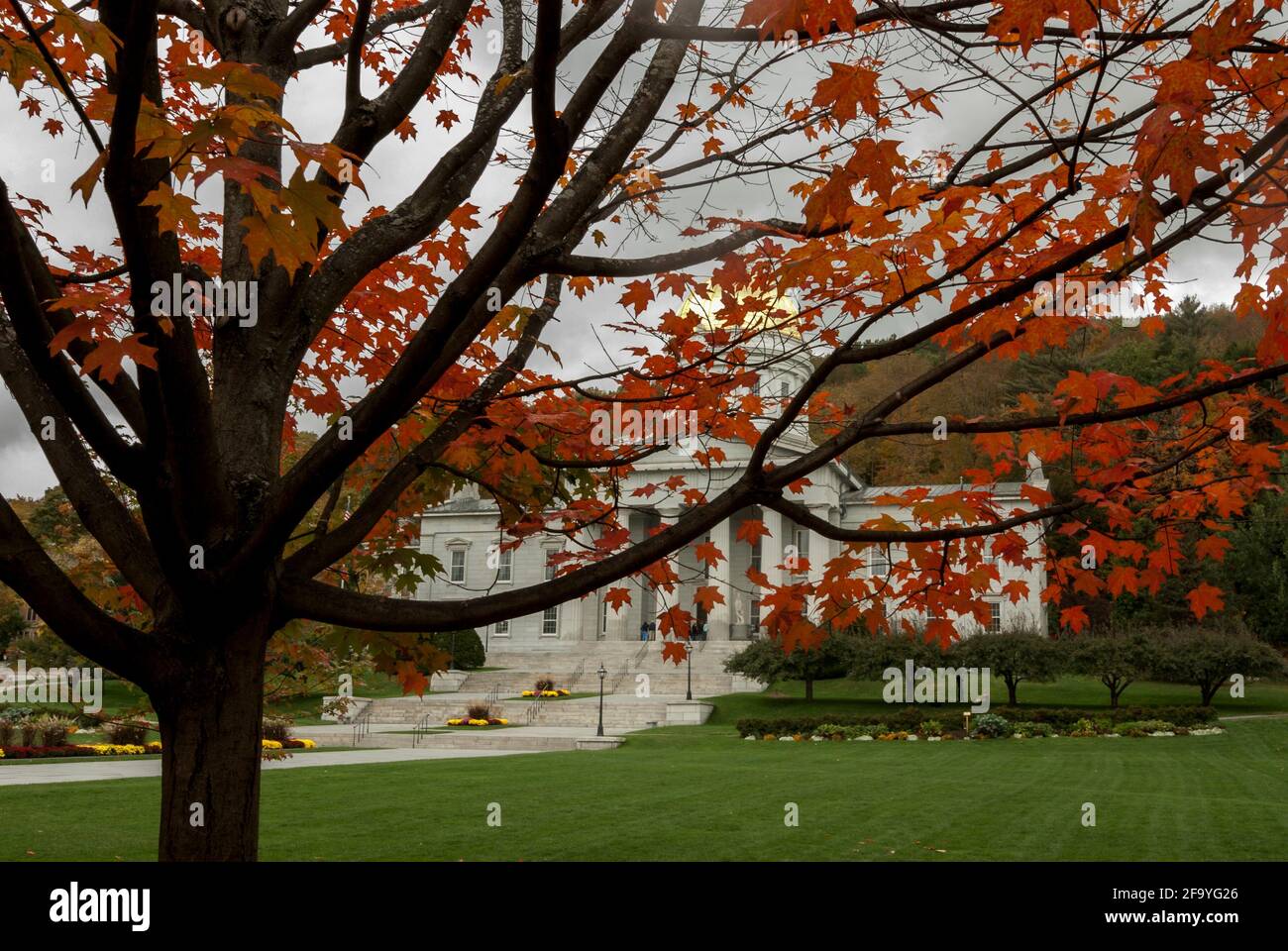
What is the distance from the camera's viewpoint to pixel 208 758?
4223 millimetres

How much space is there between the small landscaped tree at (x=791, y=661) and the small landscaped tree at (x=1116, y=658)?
795 cm

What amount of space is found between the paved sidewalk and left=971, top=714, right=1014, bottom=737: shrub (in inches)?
474

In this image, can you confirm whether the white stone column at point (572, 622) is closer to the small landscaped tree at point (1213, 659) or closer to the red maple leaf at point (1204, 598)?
the small landscaped tree at point (1213, 659)

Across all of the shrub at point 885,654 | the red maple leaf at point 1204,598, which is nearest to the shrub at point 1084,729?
the shrub at point 885,654

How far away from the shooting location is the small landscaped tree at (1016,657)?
3500cm

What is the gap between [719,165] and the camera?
19.8 ft

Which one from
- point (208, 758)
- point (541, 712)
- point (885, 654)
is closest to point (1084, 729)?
point (885, 654)
